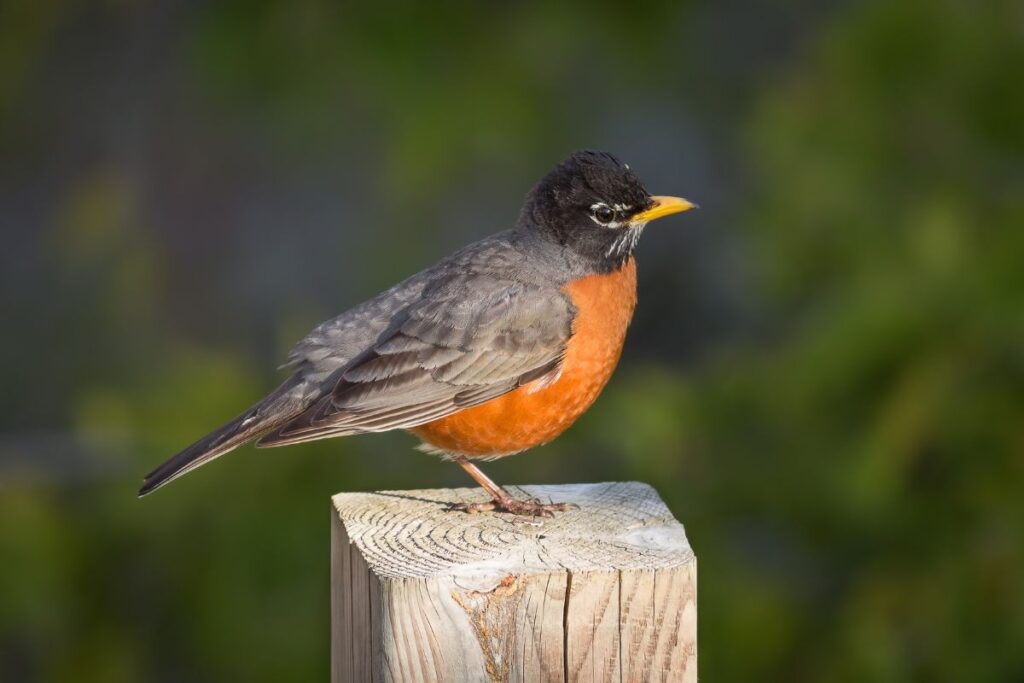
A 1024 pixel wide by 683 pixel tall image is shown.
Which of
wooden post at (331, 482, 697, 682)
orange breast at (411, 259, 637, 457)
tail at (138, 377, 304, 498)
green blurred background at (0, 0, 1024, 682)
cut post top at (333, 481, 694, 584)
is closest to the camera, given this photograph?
wooden post at (331, 482, 697, 682)

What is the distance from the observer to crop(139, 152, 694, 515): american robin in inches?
161

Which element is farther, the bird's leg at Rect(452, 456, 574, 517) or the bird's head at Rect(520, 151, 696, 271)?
the bird's head at Rect(520, 151, 696, 271)

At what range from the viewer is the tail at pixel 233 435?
13.1ft

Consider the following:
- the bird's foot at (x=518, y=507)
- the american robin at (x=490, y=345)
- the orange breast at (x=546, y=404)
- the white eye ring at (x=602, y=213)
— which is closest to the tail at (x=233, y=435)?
the american robin at (x=490, y=345)

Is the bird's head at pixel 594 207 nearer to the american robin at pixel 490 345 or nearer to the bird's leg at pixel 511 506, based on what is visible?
the american robin at pixel 490 345

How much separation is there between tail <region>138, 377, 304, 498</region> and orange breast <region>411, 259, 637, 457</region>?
36 centimetres

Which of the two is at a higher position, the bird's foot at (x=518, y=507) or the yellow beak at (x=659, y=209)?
the yellow beak at (x=659, y=209)

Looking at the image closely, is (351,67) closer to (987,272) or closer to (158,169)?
(158,169)

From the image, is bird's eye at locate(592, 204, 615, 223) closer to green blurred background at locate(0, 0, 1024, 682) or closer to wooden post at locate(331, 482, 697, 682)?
wooden post at locate(331, 482, 697, 682)

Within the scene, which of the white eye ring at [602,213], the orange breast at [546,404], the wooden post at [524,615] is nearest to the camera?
the wooden post at [524,615]

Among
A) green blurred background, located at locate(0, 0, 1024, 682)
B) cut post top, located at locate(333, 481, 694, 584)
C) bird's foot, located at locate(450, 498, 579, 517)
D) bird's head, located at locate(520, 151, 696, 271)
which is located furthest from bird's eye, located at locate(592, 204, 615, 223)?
green blurred background, located at locate(0, 0, 1024, 682)

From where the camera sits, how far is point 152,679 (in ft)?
21.1

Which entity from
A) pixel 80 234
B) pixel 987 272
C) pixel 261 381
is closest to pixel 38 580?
pixel 261 381

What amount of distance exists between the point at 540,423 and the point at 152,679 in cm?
295
